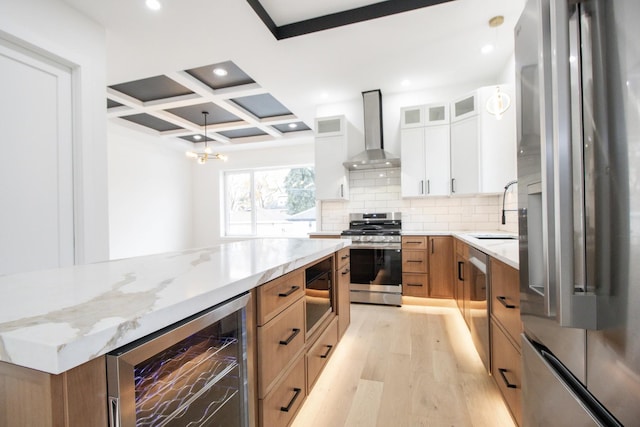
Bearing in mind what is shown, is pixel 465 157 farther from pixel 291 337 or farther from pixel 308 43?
pixel 291 337

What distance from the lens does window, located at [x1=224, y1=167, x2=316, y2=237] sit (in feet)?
22.0

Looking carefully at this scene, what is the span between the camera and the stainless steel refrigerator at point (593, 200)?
488mm

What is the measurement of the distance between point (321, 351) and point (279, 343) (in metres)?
0.72

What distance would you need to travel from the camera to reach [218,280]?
0.92 m

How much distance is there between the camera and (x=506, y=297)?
1.46 meters

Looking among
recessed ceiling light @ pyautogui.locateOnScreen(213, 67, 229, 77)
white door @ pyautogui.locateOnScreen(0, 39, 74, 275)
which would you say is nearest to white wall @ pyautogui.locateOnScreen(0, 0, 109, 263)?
white door @ pyautogui.locateOnScreen(0, 39, 74, 275)

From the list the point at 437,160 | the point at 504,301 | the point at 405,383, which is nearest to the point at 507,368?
the point at 504,301

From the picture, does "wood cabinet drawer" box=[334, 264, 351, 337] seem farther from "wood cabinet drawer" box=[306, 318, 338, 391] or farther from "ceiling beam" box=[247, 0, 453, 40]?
"ceiling beam" box=[247, 0, 453, 40]

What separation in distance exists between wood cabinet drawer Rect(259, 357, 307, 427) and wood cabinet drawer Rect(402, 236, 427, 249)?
7.83ft

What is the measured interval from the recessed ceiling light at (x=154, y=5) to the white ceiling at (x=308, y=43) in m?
0.05

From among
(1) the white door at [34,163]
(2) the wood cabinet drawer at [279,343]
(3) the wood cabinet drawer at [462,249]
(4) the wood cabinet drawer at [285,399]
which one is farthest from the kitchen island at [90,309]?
(3) the wood cabinet drawer at [462,249]

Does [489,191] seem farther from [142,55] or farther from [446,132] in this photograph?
[142,55]

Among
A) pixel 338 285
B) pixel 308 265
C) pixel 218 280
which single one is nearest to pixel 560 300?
pixel 218 280

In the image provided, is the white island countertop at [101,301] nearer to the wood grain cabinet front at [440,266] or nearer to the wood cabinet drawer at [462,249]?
the wood cabinet drawer at [462,249]
